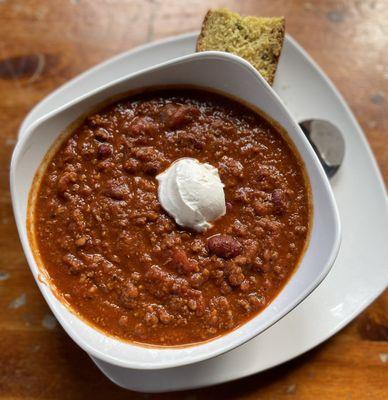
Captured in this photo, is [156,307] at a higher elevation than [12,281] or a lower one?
higher

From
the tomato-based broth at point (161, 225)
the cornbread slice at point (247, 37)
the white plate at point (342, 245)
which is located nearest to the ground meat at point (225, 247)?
the tomato-based broth at point (161, 225)

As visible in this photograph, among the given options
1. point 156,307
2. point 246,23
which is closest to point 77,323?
point 156,307

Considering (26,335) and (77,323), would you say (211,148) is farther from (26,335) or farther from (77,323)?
(26,335)

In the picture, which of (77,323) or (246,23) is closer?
(77,323)

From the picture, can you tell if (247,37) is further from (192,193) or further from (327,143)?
(192,193)

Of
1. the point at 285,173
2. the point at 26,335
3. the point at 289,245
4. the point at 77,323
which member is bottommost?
the point at 26,335

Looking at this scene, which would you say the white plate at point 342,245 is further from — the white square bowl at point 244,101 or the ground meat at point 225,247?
the ground meat at point 225,247
